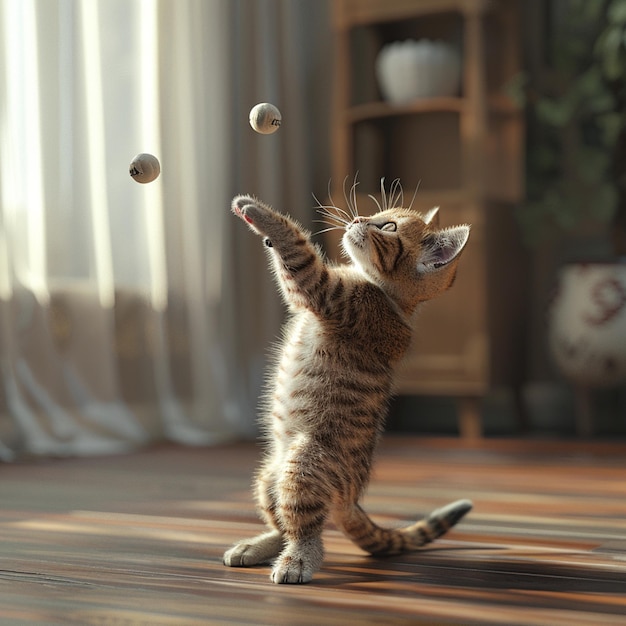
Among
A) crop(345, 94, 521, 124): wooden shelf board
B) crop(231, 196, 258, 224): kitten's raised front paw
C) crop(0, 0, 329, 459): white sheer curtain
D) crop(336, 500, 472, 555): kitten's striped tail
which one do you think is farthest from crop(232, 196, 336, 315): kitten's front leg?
crop(345, 94, 521, 124): wooden shelf board

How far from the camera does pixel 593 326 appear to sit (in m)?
3.16

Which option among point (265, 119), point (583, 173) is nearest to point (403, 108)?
point (583, 173)

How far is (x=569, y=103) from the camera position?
328 cm

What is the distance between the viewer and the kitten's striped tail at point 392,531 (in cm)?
149

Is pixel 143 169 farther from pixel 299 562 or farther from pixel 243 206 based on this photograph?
pixel 299 562

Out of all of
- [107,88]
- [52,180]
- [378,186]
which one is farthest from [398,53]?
[52,180]

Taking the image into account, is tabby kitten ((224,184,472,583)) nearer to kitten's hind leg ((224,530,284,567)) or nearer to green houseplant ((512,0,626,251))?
kitten's hind leg ((224,530,284,567))

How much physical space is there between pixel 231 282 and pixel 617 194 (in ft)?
4.53

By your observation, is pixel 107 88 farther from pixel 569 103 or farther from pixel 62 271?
pixel 569 103

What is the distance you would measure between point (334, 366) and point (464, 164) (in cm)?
201

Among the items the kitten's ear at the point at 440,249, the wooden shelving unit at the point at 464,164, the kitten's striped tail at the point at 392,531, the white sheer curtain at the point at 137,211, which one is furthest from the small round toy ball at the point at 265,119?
the wooden shelving unit at the point at 464,164

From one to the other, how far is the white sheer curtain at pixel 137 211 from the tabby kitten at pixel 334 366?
58.9 inches

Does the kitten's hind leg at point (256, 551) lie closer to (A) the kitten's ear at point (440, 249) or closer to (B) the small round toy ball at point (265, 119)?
(A) the kitten's ear at point (440, 249)

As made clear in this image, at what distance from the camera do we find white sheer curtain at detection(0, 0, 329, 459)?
→ 9.23ft
